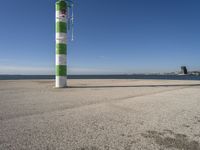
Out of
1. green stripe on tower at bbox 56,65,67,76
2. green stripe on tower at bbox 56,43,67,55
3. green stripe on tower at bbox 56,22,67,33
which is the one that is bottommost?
green stripe on tower at bbox 56,65,67,76

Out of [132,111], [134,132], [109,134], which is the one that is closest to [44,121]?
[109,134]

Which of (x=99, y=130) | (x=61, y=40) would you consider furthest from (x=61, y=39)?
(x=99, y=130)

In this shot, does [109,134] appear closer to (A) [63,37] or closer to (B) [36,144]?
(B) [36,144]

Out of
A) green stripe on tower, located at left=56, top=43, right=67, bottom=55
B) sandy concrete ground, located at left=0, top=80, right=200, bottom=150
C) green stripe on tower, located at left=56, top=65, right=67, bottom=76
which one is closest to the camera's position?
sandy concrete ground, located at left=0, top=80, right=200, bottom=150

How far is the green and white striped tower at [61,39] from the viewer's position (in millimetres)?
21453

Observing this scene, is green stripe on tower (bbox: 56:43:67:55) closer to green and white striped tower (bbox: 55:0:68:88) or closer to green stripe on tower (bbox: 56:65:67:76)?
green and white striped tower (bbox: 55:0:68:88)

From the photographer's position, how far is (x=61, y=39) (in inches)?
848

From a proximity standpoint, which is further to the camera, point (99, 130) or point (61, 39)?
point (61, 39)

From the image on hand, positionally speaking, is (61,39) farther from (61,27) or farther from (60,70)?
(60,70)

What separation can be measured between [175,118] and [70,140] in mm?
4527

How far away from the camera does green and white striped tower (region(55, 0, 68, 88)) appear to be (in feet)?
70.4

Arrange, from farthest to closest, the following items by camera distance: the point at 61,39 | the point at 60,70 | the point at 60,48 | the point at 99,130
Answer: the point at 60,70
the point at 61,39
the point at 60,48
the point at 99,130

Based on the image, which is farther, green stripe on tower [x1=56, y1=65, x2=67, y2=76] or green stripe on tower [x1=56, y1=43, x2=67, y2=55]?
green stripe on tower [x1=56, y1=65, x2=67, y2=76]

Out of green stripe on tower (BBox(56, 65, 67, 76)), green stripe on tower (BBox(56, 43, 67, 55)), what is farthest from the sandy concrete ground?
green stripe on tower (BBox(56, 43, 67, 55))
